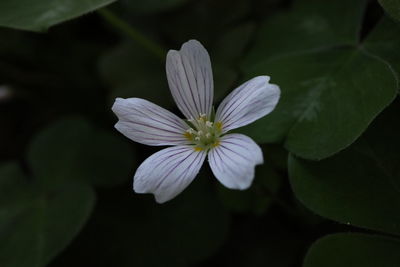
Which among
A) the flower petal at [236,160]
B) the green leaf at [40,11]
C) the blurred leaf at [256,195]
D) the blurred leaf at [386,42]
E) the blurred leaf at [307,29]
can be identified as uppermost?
the green leaf at [40,11]

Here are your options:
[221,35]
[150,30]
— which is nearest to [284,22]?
[221,35]

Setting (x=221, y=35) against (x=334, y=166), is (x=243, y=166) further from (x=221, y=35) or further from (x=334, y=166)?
(x=221, y=35)

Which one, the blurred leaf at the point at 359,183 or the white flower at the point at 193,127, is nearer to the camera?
the white flower at the point at 193,127

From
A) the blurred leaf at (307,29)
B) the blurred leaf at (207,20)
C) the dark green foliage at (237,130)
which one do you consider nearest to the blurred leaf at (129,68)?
the dark green foliage at (237,130)

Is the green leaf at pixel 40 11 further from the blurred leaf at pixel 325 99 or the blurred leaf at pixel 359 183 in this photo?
the blurred leaf at pixel 359 183

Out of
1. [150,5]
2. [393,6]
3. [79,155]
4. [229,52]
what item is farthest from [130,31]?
[393,6]

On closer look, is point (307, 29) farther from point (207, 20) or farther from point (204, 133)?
point (204, 133)
